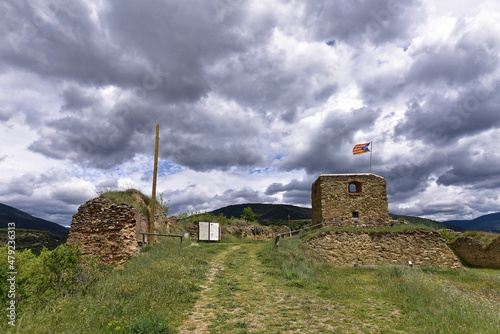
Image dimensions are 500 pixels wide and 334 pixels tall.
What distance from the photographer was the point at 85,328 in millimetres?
5238

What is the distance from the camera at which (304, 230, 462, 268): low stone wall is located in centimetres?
2069

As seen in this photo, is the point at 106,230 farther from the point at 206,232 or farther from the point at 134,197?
the point at 206,232

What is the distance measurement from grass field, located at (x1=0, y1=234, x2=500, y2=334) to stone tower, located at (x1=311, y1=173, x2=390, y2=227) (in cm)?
1496

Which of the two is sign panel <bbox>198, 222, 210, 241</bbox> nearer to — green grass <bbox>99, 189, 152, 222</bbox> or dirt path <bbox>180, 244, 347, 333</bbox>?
green grass <bbox>99, 189, 152, 222</bbox>

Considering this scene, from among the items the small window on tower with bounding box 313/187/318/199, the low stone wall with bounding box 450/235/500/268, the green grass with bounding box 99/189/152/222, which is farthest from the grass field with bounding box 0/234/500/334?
the low stone wall with bounding box 450/235/500/268

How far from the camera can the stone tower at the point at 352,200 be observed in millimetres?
26812

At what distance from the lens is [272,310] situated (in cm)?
736

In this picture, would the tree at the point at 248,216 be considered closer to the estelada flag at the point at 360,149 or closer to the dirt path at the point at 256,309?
the estelada flag at the point at 360,149

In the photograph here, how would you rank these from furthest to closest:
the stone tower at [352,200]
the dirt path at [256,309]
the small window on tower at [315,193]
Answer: the small window on tower at [315,193]
the stone tower at [352,200]
the dirt path at [256,309]

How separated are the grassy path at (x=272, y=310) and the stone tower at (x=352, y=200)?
17394 millimetres

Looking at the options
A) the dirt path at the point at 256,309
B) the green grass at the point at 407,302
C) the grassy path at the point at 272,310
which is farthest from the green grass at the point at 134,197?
the green grass at the point at 407,302

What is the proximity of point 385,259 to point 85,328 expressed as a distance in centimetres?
2198

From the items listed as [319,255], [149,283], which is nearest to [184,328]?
[149,283]

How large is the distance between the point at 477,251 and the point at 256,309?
3235 centimetres
